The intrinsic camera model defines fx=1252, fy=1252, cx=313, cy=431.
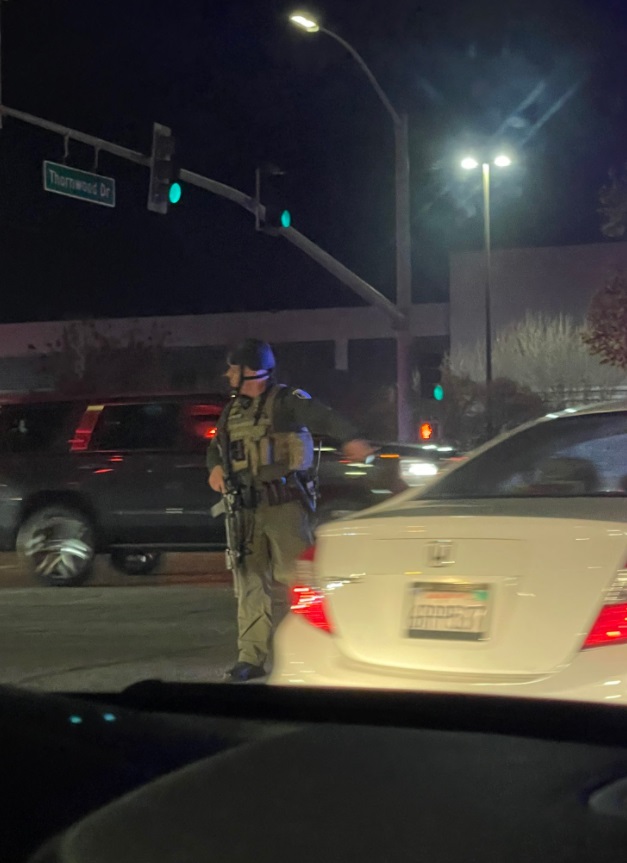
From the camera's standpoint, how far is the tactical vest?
6.79m

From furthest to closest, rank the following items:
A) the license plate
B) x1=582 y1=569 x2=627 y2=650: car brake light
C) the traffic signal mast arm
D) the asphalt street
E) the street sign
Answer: the street sign, the traffic signal mast arm, the asphalt street, the license plate, x1=582 y1=569 x2=627 y2=650: car brake light

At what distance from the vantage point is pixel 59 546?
11680 millimetres

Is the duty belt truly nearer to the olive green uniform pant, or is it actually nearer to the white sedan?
the olive green uniform pant

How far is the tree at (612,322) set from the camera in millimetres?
30609

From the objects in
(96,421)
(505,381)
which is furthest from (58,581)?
(505,381)

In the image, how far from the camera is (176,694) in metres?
3.15

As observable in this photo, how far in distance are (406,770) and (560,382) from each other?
38764 mm

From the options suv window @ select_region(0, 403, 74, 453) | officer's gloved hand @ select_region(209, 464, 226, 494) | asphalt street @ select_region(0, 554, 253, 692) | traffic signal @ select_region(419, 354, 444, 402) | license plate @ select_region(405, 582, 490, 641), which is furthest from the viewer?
traffic signal @ select_region(419, 354, 444, 402)

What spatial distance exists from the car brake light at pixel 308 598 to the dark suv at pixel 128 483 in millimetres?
6942

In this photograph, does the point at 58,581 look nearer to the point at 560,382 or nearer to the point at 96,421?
the point at 96,421

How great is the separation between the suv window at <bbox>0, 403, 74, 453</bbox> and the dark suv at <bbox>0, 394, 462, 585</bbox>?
1 centimetres

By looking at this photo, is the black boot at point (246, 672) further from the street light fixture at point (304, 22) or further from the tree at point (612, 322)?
the tree at point (612, 322)

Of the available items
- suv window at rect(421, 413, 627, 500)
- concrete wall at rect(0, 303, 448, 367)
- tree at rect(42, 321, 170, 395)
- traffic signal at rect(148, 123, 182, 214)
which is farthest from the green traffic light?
tree at rect(42, 321, 170, 395)

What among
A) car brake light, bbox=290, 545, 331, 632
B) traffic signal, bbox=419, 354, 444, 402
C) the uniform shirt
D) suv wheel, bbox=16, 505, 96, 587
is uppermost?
traffic signal, bbox=419, 354, 444, 402
